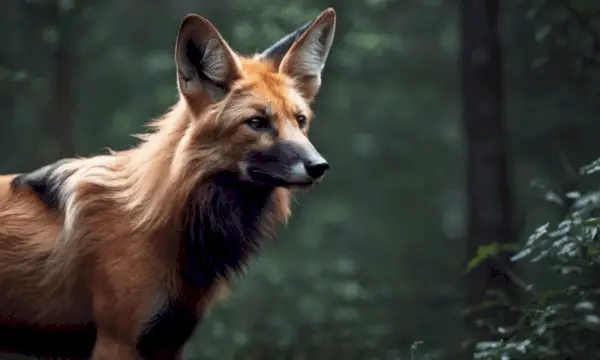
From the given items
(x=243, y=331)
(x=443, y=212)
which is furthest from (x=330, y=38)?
(x=443, y=212)

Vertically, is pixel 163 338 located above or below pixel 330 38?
below

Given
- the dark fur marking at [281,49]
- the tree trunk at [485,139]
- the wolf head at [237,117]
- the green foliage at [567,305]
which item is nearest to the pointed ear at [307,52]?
the dark fur marking at [281,49]

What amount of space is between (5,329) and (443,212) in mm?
16873

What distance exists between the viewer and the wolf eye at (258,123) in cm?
514

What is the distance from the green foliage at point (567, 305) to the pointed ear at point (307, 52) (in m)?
1.74

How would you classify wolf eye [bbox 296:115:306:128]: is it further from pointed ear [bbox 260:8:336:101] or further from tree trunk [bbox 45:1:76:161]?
tree trunk [bbox 45:1:76:161]

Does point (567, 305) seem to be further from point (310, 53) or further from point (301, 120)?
point (310, 53)

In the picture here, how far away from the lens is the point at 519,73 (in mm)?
14852

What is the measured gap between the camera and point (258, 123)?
16.9ft

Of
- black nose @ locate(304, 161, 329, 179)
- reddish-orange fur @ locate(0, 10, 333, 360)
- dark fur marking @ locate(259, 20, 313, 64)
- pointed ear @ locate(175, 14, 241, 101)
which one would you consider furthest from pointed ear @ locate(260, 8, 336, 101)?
black nose @ locate(304, 161, 329, 179)

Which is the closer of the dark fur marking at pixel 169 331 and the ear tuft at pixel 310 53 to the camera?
the dark fur marking at pixel 169 331

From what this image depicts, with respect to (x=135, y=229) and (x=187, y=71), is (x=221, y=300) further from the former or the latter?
(x=187, y=71)

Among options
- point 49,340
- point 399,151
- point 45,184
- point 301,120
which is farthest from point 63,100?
point 399,151

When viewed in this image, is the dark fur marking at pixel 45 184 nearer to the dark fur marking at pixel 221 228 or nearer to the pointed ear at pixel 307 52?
the dark fur marking at pixel 221 228
